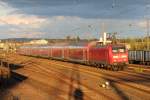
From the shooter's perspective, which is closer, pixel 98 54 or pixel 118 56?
pixel 118 56

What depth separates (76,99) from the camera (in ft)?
70.6

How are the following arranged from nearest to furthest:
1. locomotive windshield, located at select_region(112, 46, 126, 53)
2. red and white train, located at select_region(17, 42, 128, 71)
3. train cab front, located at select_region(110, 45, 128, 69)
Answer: train cab front, located at select_region(110, 45, 128, 69) < red and white train, located at select_region(17, 42, 128, 71) < locomotive windshield, located at select_region(112, 46, 126, 53)

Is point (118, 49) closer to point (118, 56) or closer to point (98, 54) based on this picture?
point (118, 56)

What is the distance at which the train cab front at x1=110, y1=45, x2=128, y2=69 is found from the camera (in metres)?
43.9

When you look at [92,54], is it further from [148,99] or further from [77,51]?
[148,99]

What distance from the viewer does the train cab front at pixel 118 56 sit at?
4394cm

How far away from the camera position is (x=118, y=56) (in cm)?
4438

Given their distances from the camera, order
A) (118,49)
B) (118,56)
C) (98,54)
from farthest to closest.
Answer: (98,54)
(118,49)
(118,56)

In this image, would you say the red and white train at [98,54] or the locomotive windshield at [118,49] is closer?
the red and white train at [98,54]

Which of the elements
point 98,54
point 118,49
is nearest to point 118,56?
point 118,49

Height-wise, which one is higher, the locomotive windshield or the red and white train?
the locomotive windshield

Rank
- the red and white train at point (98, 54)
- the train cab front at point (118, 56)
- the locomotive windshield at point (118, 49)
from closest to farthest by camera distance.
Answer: the train cab front at point (118, 56) < the red and white train at point (98, 54) < the locomotive windshield at point (118, 49)

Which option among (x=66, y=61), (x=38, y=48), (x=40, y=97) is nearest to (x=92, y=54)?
(x=66, y=61)

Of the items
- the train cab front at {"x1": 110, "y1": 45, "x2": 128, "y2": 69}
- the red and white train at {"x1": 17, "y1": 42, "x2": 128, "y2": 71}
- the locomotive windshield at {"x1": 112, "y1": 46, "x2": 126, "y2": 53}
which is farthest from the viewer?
the locomotive windshield at {"x1": 112, "y1": 46, "x2": 126, "y2": 53}
